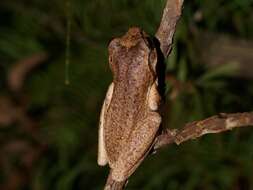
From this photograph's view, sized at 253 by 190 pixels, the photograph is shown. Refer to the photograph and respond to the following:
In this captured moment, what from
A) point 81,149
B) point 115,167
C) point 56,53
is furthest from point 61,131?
point 115,167

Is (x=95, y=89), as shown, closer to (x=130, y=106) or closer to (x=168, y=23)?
(x=130, y=106)

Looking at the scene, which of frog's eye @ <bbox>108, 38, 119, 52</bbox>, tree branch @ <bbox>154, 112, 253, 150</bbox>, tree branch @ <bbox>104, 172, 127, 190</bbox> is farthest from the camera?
frog's eye @ <bbox>108, 38, 119, 52</bbox>

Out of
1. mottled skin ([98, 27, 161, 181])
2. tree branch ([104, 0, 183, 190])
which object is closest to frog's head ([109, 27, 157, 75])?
mottled skin ([98, 27, 161, 181])

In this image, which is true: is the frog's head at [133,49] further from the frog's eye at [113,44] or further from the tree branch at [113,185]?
the tree branch at [113,185]

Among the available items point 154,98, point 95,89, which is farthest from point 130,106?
point 95,89

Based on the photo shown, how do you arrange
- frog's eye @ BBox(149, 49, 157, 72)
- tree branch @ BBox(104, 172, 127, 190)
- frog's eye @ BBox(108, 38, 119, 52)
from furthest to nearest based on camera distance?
frog's eye @ BBox(108, 38, 119, 52)
frog's eye @ BBox(149, 49, 157, 72)
tree branch @ BBox(104, 172, 127, 190)

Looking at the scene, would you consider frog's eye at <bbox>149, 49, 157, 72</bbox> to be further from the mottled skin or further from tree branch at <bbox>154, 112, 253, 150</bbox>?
tree branch at <bbox>154, 112, 253, 150</bbox>

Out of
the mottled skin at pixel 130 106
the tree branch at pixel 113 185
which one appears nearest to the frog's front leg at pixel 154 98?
the mottled skin at pixel 130 106
